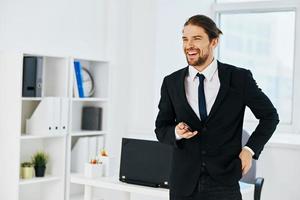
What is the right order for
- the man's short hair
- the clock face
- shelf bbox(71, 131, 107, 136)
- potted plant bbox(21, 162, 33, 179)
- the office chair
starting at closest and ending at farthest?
1. the man's short hair
2. the office chair
3. potted plant bbox(21, 162, 33, 179)
4. shelf bbox(71, 131, 107, 136)
5. the clock face

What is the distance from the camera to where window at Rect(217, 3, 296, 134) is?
4.62 metres

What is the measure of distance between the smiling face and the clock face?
249 centimetres

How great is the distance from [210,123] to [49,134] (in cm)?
220

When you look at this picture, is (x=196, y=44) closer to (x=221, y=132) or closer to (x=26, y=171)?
(x=221, y=132)

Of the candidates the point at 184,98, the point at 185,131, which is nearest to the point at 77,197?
the point at 184,98

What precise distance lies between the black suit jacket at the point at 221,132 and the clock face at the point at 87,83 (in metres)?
2.41

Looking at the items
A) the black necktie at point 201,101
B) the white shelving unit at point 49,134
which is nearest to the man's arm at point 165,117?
the black necktie at point 201,101

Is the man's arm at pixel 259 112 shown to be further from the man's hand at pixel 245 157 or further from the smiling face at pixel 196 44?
the smiling face at pixel 196 44

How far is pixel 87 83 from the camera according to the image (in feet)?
14.8

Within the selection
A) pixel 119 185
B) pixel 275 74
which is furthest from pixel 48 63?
pixel 275 74

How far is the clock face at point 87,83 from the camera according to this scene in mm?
4492

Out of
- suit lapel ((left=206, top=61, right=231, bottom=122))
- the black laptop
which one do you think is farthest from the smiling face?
the black laptop

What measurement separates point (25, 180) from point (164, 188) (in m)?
1.35

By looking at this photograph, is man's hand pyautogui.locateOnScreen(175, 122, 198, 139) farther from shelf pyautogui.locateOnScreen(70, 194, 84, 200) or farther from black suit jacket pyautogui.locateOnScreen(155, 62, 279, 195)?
shelf pyautogui.locateOnScreen(70, 194, 84, 200)
